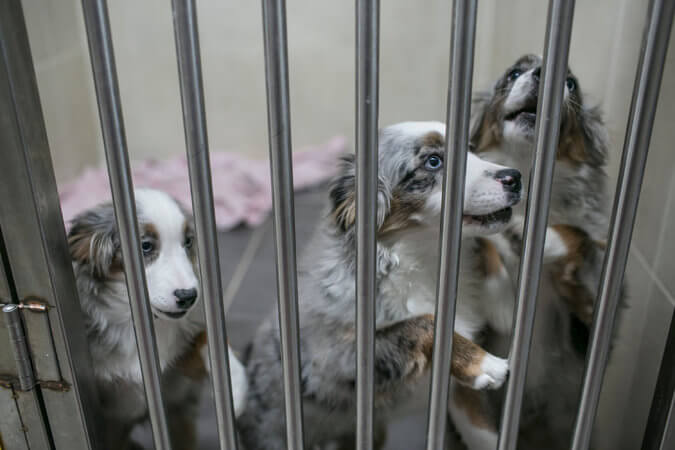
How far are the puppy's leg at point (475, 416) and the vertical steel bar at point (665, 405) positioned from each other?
0.59ft

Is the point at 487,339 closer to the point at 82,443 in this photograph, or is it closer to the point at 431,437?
the point at 431,437

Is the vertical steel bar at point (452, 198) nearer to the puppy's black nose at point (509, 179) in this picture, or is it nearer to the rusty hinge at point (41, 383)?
the puppy's black nose at point (509, 179)

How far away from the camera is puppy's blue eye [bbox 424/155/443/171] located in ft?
2.23

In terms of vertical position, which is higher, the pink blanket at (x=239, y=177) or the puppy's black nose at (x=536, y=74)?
the puppy's black nose at (x=536, y=74)

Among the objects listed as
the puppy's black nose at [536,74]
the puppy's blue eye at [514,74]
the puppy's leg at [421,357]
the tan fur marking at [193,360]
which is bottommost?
the tan fur marking at [193,360]

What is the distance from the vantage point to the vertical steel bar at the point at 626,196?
19.6 inches

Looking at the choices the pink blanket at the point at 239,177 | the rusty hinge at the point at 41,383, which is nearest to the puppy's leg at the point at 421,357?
the rusty hinge at the point at 41,383

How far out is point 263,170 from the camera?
2.10 meters

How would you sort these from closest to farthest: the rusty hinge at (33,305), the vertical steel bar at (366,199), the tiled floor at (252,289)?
1. the vertical steel bar at (366,199)
2. the rusty hinge at (33,305)
3. the tiled floor at (252,289)

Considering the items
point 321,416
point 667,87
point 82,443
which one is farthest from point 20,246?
point 667,87

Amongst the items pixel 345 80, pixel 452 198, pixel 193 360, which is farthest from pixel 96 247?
pixel 345 80

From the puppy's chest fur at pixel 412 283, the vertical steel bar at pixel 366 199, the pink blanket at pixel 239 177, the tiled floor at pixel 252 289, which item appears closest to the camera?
the vertical steel bar at pixel 366 199

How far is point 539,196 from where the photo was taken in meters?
0.54

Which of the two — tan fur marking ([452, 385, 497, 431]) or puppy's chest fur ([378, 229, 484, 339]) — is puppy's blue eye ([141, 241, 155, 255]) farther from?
tan fur marking ([452, 385, 497, 431])
